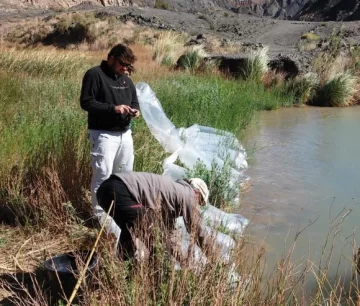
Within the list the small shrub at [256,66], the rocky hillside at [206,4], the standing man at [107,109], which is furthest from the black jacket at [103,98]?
the rocky hillside at [206,4]

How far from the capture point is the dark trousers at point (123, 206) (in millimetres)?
3293

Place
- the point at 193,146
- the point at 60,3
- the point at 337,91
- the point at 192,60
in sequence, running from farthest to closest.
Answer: the point at 60,3
the point at 192,60
the point at 337,91
the point at 193,146

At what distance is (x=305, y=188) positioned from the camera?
6.55 m

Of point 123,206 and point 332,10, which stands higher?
point 332,10

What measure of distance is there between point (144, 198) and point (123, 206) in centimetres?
14

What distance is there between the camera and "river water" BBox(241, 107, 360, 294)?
15.4 ft

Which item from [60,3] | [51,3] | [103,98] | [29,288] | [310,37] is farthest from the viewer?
[60,3]

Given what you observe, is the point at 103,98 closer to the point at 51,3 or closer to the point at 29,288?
the point at 29,288

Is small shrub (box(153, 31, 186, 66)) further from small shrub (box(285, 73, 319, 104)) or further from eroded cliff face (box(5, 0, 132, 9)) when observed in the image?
eroded cliff face (box(5, 0, 132, 9))

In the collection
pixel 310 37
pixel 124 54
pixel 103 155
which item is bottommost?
pixel 103 155

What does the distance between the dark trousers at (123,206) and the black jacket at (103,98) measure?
751 mm

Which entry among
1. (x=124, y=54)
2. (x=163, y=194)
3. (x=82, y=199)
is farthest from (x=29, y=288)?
(x=124, y=54)

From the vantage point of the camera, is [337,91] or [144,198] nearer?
[144,198]

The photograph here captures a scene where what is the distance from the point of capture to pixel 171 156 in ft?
19.1
